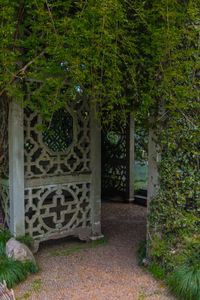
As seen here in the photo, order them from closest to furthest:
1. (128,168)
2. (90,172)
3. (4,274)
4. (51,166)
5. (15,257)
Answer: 1. (4,274)
2. (15,257)
3. (51,166)
4. (90,172)
5. (128,168)

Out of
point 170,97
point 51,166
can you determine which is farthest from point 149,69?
point 51,166

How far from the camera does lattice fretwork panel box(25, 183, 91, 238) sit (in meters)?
4.28

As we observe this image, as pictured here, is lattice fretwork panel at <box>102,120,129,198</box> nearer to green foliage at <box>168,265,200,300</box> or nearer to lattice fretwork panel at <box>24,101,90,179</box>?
lattice fretwork panel at <box>24,101,90,179</box>

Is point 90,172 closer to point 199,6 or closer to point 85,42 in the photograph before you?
point 85,42

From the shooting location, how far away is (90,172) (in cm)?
470

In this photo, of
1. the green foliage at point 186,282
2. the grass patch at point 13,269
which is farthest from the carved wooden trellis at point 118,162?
the green foliage at point 186,282

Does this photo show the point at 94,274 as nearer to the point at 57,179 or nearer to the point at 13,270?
the point at 13,270

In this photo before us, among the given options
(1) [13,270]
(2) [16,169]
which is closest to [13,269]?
(1) [13,270]

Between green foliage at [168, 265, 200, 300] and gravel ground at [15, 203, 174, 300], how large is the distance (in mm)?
128

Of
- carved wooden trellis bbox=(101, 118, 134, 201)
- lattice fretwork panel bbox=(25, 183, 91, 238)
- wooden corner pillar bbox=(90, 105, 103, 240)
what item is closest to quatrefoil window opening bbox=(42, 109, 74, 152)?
wooden corner pillar bbox=(90, 105, 103, 240)

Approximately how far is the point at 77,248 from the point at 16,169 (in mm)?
1272

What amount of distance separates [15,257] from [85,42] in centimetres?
211

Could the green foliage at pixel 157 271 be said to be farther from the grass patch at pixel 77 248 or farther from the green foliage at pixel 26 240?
the green foliage at pixel 26 240

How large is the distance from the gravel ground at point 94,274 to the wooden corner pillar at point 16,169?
0.48 m
